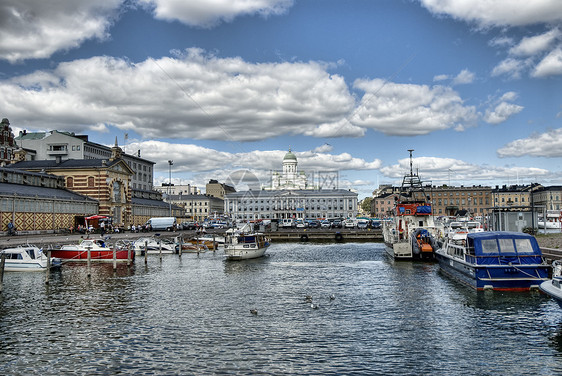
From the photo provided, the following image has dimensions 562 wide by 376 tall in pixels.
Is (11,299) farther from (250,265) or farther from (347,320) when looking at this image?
(250,265)

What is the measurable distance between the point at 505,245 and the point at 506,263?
1.32 meters

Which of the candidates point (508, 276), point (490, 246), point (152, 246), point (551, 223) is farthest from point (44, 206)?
point (551, 223)

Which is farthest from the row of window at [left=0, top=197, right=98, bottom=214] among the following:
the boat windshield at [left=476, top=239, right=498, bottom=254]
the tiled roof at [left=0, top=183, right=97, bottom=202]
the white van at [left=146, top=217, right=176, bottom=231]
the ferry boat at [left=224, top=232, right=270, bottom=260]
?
the boat windshield at [left=476, top=239, right=498, bottom=254]

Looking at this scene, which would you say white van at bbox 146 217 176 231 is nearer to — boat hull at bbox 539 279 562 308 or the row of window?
the row of window

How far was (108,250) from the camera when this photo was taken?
193 ft

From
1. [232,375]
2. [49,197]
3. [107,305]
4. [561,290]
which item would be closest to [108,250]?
[107,305]

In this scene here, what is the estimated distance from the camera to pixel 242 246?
6525 cm

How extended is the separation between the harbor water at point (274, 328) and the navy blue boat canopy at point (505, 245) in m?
2.91

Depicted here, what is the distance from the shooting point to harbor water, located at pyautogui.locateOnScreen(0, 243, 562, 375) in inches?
817

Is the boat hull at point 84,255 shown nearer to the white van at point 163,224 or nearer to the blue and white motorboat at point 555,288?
the blue and white motorboat at point 555,288

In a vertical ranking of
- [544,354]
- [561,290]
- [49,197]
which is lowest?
[544,354]

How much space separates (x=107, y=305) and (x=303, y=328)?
14.5m

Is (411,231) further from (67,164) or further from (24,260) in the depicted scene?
(67,164)

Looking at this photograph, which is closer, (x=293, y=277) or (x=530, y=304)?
(x=530, y=304)
